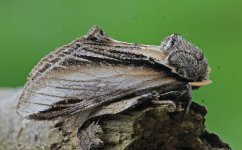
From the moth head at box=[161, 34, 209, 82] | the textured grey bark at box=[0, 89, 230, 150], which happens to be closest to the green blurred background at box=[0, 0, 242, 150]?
the moth head at box=[161, 34, 209, 82]

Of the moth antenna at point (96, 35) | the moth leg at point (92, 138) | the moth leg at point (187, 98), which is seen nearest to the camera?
the moth leg at point (92, 138)

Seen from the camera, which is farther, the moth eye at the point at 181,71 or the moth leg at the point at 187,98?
the moth eye at the point at 181,71

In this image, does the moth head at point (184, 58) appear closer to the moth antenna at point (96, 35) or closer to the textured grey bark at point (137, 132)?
the textured grey bark at point (137, 132)

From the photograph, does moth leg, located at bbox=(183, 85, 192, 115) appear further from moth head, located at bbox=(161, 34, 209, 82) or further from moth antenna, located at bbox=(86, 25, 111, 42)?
moth antenna, located at bbox=(86, 25, 111, 42)

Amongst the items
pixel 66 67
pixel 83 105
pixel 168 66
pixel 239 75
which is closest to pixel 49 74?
pixel 66 67

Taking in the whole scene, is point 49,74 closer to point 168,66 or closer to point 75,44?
point 75,44

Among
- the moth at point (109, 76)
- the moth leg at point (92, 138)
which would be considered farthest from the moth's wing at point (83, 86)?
the moth leg at point (92, 138)
